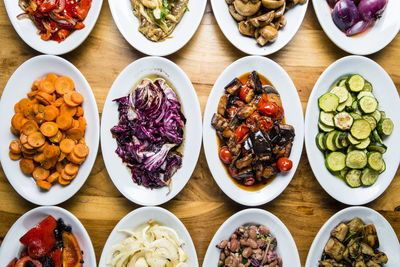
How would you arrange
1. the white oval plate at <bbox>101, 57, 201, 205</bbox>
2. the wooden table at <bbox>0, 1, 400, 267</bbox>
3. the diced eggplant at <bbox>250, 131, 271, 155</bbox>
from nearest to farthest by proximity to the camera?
1. the diced eggplant at <bbox>250, 131, 271, 155</bbox>
2. the white oval plate at <bbox>101, 57, 201, 205</bbox>
3. the wooden table at <bbox>0, 1, 400, 267</bbox>

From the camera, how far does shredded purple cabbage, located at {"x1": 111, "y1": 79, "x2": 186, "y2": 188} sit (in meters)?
2.97

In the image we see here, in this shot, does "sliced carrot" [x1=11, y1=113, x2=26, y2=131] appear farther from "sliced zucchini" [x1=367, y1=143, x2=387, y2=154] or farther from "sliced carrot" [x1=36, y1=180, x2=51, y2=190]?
"sliced zucchini" [x1=367, y1=143, x2=387, y2=154]

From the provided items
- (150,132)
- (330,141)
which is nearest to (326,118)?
(330,141)

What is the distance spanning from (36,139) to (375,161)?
2.92 m

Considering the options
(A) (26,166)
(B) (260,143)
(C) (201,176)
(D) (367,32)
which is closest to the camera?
(B) (260,143)

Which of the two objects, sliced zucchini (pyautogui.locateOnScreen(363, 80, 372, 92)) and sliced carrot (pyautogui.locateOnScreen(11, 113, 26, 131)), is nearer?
sliced carrot (pyautogui.locateOnScreen(11, 113, 26, 131))

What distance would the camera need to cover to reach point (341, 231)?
2.94 meters

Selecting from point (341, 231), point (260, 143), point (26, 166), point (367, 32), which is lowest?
point (341, 231)

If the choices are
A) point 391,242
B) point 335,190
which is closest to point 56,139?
point 335,190

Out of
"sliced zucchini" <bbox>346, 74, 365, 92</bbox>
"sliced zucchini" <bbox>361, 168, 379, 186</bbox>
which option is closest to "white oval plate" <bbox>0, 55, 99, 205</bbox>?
"sliced zucchini" <bbox>346, 74, 365, 92</bbox>

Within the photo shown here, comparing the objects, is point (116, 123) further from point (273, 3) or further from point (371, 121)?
point (371, 121)

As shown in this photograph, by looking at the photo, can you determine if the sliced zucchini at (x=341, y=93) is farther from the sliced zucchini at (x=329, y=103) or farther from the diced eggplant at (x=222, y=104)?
the diced eggplant at (x=222, y=104)

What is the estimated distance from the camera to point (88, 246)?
295cm

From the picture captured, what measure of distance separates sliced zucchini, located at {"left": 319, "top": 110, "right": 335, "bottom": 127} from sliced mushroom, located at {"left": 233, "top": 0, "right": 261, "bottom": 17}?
107cm
